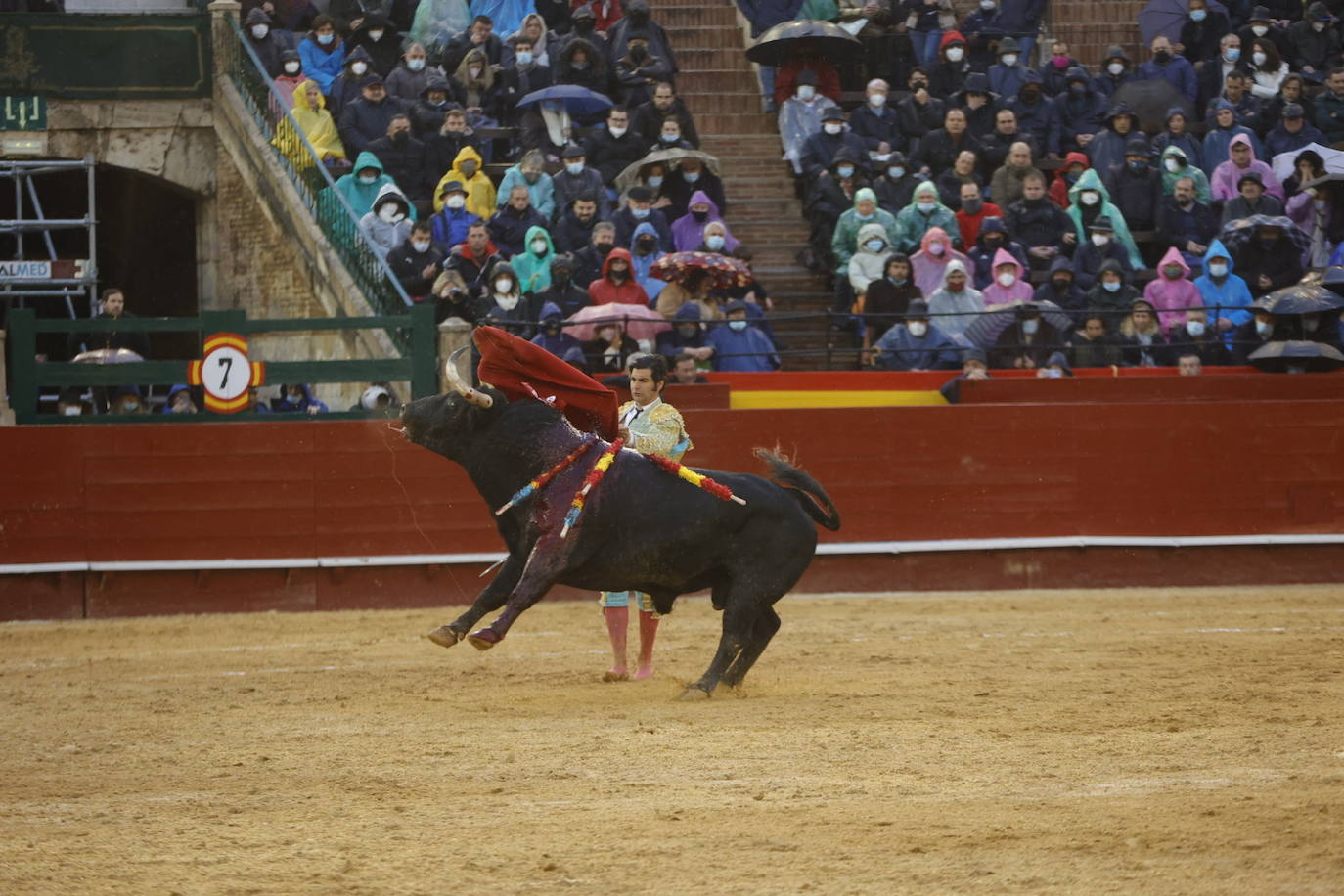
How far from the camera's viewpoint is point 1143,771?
574 centimetres

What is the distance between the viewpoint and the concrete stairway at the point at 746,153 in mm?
15297

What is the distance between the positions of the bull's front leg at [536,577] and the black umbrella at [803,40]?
979 cm

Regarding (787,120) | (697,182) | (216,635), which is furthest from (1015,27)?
(216,635)

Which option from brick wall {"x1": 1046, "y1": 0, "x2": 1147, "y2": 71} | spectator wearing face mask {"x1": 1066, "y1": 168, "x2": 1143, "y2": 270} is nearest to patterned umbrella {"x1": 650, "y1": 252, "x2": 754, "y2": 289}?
spectator wearing face mask {"x1": 1066, "y1": 168, "x2": 1143, "y2": 270}

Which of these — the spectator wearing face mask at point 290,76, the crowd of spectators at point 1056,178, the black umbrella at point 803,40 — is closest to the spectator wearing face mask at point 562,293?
the crowd of spectators at point 1056,178

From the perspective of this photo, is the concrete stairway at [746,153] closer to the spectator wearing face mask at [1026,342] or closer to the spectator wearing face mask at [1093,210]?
the spectator wearing face mask at [1026,342]

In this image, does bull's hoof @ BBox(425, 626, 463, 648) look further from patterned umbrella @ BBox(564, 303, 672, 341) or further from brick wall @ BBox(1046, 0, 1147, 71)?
brick wall @ BBox(1046, 0, 1147, 71)

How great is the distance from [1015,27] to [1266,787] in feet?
44.3

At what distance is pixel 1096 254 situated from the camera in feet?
47.6

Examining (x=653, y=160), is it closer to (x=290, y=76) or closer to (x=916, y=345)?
(x=916, y=345)

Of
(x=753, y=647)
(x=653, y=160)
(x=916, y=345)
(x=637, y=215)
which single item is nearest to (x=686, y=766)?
(x=753, y=647)

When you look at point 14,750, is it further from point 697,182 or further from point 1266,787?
point 697,182

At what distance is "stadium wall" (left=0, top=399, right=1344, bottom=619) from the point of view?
1173cm

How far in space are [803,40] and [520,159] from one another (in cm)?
313
